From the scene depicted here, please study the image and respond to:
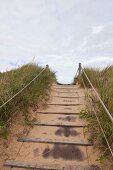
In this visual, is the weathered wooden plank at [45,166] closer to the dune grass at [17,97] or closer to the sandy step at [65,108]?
the dune grass at [17,97]

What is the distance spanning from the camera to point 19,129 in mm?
5359

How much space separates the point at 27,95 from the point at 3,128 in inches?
60.0

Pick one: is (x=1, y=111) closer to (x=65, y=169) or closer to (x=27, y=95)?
(x=27, y=95)

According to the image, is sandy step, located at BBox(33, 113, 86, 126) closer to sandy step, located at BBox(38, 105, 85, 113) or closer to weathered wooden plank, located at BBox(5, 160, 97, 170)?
sandy step, located at BBox(38, 105, 85, 113)

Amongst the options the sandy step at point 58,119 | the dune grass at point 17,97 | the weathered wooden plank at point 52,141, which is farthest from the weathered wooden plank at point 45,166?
the sandy step at point 58,119

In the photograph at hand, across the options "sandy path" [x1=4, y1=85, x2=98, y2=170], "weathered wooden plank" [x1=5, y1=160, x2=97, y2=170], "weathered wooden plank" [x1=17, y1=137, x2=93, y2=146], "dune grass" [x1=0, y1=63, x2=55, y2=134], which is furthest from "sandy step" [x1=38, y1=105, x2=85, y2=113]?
"weathered wooden plank" [x1=5, y1=160, x2=97, y2=170]

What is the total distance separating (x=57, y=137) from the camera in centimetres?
516

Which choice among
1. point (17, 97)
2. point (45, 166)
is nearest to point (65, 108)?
point (17, 97)

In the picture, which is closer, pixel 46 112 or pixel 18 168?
pixel 18 168

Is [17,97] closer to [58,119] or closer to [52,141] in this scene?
[58,119]

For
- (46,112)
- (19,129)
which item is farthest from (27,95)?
(19,129)

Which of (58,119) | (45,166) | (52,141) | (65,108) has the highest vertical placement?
(65,108)

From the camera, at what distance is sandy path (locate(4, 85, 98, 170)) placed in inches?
173

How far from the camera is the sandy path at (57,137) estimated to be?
173 inches
